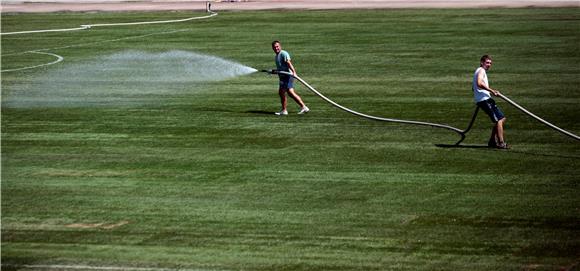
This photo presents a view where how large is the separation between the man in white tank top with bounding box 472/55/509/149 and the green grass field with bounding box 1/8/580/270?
1.65 ft

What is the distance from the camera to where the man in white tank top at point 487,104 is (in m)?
27.7

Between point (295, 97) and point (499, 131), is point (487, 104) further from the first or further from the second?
point (295, 97)

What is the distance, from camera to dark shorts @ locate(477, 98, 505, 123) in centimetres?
2766

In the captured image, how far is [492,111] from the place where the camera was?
91.1 ft

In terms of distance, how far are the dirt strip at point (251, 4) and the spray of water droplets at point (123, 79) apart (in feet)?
76.0

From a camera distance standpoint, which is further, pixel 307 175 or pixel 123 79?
pixel 123 79

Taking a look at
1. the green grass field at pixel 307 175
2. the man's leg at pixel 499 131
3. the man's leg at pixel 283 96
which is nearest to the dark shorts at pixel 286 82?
the man's leg at pixel 283 96

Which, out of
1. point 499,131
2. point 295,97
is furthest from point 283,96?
point 499,131

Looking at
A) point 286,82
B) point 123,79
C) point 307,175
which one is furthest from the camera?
point 123,79

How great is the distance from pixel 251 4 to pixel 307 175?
161ft

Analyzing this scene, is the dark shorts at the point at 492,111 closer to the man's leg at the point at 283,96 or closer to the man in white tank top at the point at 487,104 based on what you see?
the man in white tank top at the point at 487,104

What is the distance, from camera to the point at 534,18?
58750 millimetres

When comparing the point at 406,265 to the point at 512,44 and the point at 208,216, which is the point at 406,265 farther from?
the point at 512,44

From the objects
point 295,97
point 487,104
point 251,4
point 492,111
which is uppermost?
point 487,104
